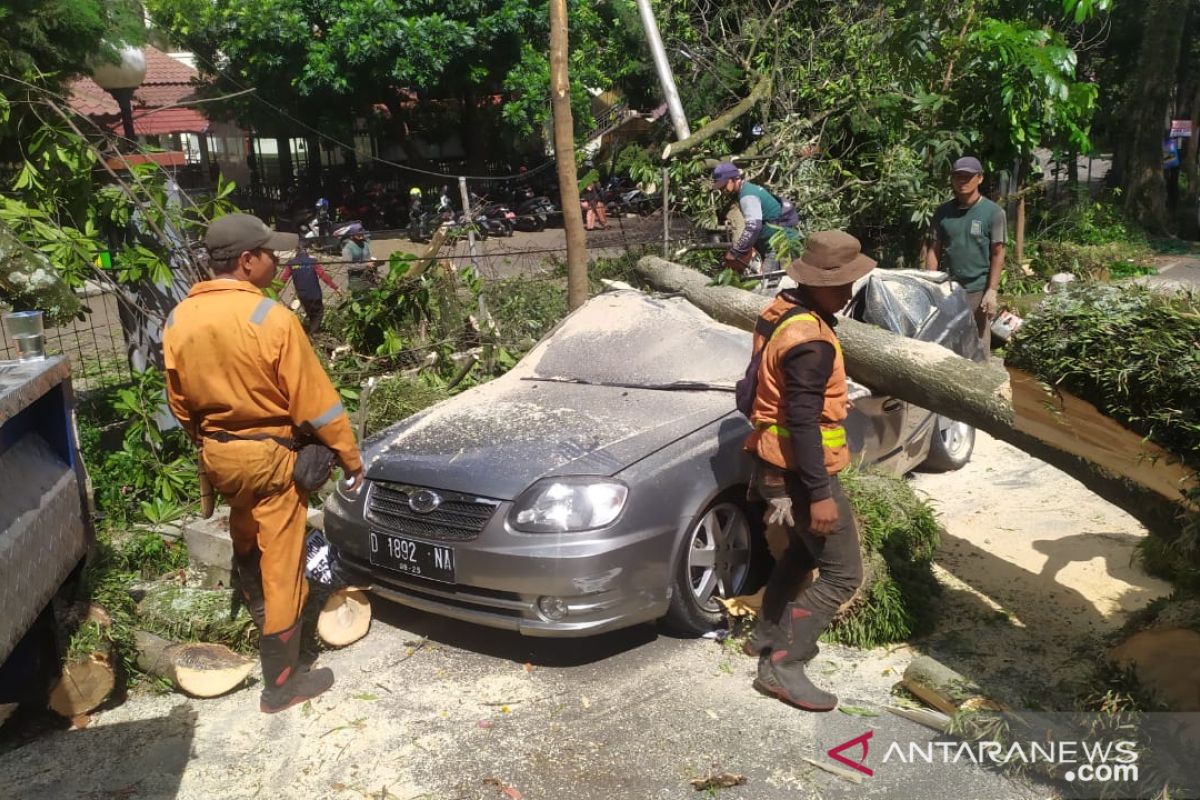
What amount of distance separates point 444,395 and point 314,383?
3438 mm

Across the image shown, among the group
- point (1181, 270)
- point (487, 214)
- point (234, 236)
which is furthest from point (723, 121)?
point (234, 236)

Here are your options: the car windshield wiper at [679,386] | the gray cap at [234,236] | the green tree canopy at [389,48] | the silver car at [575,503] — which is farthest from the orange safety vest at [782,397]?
the green tree canopy at [389,48]

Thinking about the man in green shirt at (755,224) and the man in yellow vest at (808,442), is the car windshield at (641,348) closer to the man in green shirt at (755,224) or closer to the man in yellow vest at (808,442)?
the man in yellow vest at (808,442)

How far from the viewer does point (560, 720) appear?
4.22 m

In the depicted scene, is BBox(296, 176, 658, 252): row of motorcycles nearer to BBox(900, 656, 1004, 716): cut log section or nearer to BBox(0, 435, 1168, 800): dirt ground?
BBox(0, 435, 1168, 800): dirt ground

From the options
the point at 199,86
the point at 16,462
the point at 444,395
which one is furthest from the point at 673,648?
the point at 199,86

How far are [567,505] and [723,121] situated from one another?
885cm

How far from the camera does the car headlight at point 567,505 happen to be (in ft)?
14.4

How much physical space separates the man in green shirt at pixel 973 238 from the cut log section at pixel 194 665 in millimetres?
5458

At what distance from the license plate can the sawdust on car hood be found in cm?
28

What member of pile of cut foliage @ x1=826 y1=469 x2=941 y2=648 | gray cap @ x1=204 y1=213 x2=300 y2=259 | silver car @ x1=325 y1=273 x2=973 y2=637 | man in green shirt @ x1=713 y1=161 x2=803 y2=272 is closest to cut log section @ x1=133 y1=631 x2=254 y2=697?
silver car @ x1=325 y1=273 x2=973 y2=637

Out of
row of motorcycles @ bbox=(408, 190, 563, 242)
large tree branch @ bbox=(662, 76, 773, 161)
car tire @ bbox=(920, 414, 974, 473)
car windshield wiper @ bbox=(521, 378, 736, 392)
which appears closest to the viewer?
car windshield wiper @ bbox=(521, 378, 736, 392)

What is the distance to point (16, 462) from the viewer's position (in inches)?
157

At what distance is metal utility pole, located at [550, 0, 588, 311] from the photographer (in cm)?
795
